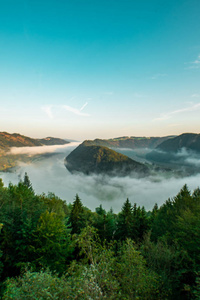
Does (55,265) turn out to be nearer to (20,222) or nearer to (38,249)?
(38,249)

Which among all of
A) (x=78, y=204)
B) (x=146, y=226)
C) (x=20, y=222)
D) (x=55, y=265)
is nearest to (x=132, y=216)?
(x=146, y=226)

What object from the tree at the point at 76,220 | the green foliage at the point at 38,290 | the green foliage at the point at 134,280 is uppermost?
the green foliage at the point at 38,290

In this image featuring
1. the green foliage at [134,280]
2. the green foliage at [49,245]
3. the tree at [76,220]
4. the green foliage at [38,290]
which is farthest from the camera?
the tree at [76,220]

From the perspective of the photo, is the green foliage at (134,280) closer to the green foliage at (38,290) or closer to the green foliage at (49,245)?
the green foliage at (38,290)

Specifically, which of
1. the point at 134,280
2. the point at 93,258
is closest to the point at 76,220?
the point at 93,258

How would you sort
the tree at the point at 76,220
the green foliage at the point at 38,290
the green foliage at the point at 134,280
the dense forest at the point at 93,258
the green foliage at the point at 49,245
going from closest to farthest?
the green foliage at the point at 38,290, the dense forest at the point at 93,258, the green foliage at the point at 134,280, the green foliage at the point at 49,245, the tree at the point at 76,220

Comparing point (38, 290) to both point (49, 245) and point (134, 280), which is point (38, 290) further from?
point (49, 245)

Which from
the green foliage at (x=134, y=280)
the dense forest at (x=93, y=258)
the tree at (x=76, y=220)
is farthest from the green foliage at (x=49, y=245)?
the green foliage at (x=134, y=280)

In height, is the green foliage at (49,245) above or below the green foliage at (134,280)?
below

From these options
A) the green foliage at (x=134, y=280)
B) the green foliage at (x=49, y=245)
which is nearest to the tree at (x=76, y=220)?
the green foliage at (x=49, y=245)

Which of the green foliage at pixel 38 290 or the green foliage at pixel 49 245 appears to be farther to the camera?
the green foliage at pixel 49 245
